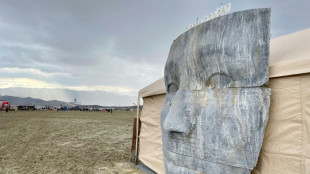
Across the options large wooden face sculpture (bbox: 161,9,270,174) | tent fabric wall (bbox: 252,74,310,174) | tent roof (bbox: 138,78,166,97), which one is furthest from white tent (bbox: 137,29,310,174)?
tent roof (bbox: 138,78,166,97)

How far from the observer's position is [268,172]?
209 centimetres

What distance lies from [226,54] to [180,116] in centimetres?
73

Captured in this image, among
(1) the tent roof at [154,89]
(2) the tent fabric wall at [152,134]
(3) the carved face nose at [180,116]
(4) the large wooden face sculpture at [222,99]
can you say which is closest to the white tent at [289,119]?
(4) the large wooden face sculpture at [222,99]

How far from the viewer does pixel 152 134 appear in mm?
4820

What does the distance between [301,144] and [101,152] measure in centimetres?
602

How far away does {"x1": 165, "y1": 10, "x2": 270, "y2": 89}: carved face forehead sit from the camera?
179 cm

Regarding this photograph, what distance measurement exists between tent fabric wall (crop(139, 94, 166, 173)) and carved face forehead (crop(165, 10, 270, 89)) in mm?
2272

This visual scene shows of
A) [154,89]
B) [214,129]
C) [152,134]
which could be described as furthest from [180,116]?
[152,134]

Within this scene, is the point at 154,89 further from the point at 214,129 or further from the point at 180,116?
the point at 214,129

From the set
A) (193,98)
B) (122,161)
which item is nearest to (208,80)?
(193,98)

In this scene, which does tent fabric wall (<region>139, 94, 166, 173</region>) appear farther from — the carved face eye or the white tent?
the white tent

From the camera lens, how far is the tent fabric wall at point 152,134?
177 inches

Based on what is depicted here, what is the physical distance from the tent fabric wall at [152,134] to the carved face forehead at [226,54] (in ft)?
7.45

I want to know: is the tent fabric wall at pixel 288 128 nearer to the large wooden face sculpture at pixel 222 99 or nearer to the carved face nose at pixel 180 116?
the large wooden face sculpture at pixel 222 99
